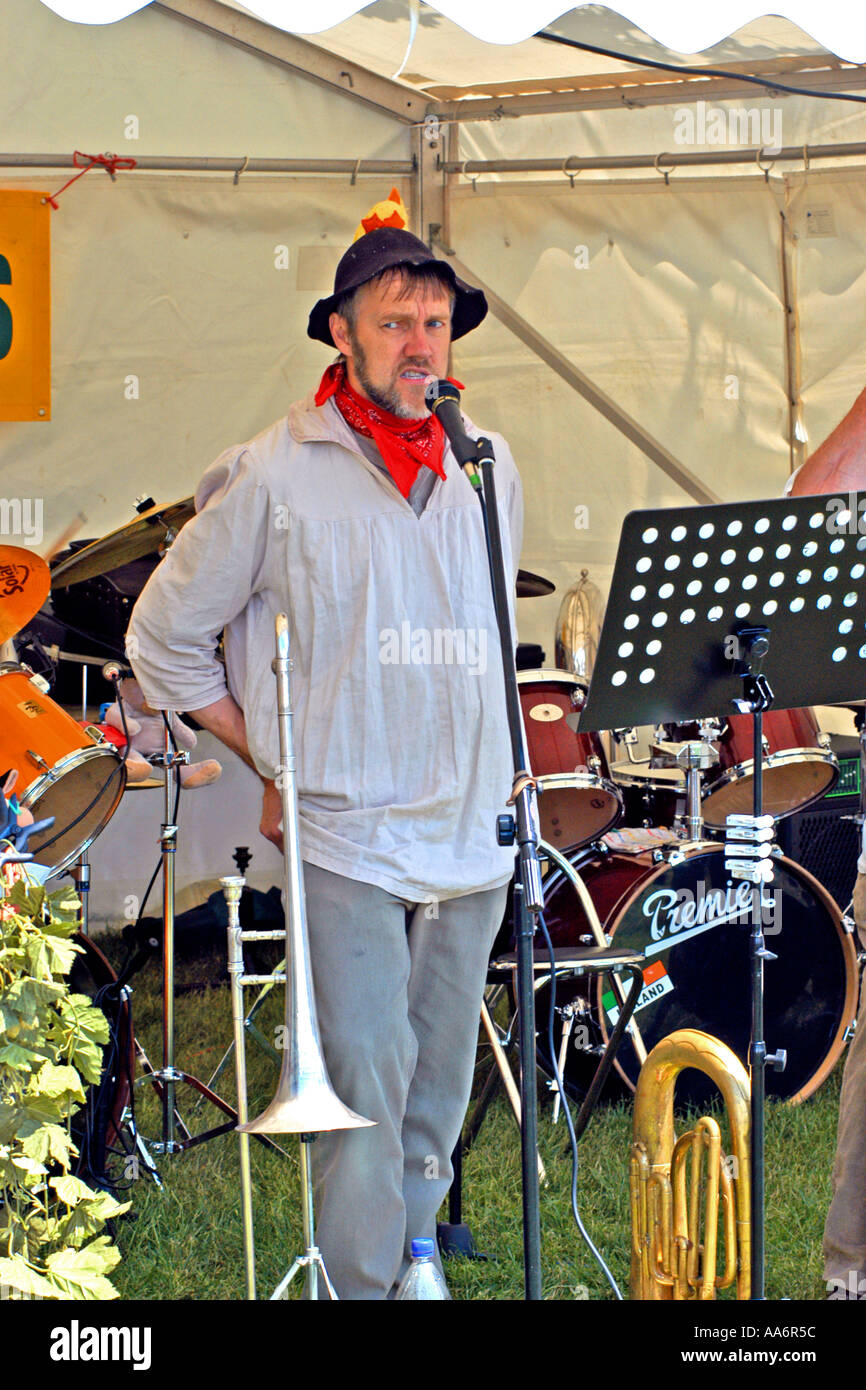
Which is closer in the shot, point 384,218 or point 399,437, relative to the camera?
point 399,437

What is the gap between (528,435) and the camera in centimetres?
589

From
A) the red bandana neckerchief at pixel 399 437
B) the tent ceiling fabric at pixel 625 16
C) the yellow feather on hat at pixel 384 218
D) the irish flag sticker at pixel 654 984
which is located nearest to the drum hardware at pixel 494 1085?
the irish flag sticker at pixel 654 984

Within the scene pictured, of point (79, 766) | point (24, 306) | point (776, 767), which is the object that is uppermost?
point (24, 306)

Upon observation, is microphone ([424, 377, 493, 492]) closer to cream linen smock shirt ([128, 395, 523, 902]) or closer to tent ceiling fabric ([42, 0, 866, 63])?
cream linen smock shirt ([128, 395, 523, 902])

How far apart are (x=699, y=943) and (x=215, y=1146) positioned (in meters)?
1.63

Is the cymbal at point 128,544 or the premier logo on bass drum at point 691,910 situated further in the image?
the premier logo on bass drum at point 691,910

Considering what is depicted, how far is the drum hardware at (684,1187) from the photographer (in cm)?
282

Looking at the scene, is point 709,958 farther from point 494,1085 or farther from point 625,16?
point 625,16

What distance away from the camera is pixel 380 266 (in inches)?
116

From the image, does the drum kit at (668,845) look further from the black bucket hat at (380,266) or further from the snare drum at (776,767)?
the black bucket hat at (380,266)

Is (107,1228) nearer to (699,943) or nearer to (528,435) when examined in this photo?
(699,943)

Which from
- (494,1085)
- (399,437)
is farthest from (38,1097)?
(494,1085)

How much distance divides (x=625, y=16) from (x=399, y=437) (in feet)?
3.48

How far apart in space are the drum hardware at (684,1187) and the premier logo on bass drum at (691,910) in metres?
→ 1.68
